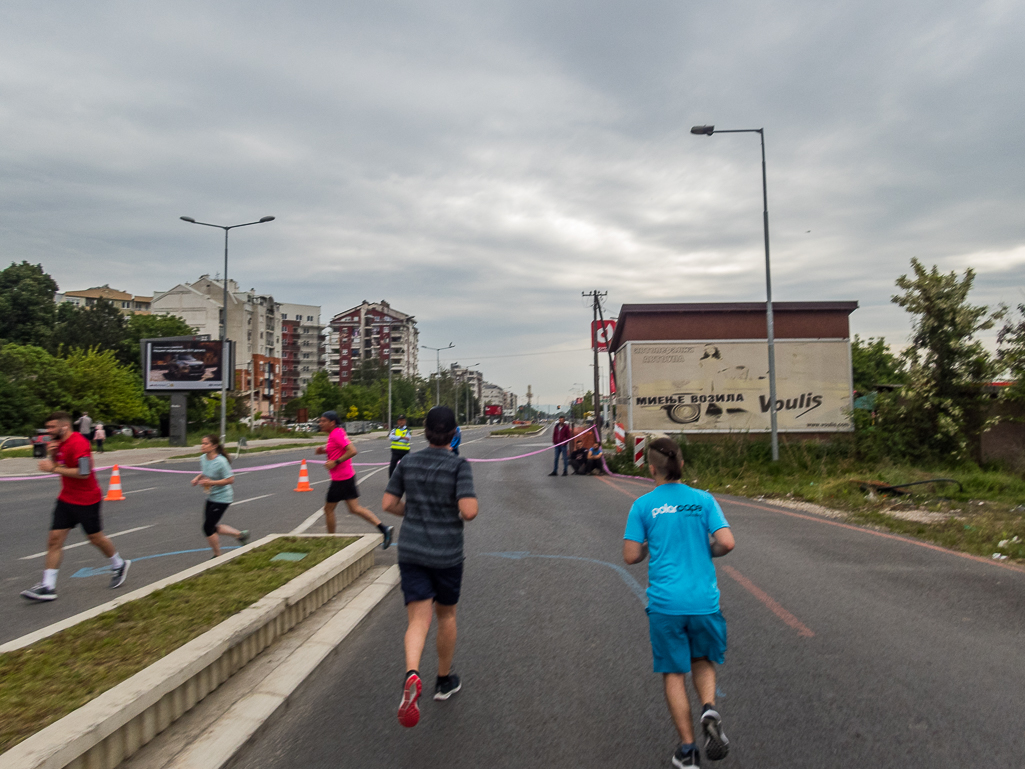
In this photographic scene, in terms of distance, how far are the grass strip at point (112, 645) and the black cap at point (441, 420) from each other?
209 centimetres

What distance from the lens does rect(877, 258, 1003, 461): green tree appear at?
787 inches

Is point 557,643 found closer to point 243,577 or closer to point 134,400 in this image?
point 243,577

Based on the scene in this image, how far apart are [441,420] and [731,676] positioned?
2.46 metres

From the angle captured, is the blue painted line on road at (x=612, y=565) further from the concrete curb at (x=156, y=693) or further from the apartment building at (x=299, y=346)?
the apartment building at (x=299, y=346)

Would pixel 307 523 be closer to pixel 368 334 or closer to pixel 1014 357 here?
pixel 1014 357

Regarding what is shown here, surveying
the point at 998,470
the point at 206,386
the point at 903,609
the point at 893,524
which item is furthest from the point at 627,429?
the point at 206,386

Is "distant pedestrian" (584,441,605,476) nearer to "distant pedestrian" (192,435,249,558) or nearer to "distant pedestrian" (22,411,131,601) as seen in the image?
"distant pedestrian" (192,435,249,558)

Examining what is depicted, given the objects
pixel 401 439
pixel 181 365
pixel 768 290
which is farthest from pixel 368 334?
pixel 401 439

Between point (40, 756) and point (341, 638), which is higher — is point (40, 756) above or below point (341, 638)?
above

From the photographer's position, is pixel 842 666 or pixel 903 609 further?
pixel 903 609

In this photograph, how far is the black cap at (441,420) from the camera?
4285 mm

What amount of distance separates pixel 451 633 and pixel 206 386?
1711 inches

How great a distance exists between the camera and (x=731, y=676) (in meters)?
4.69

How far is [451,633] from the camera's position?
174 inches
